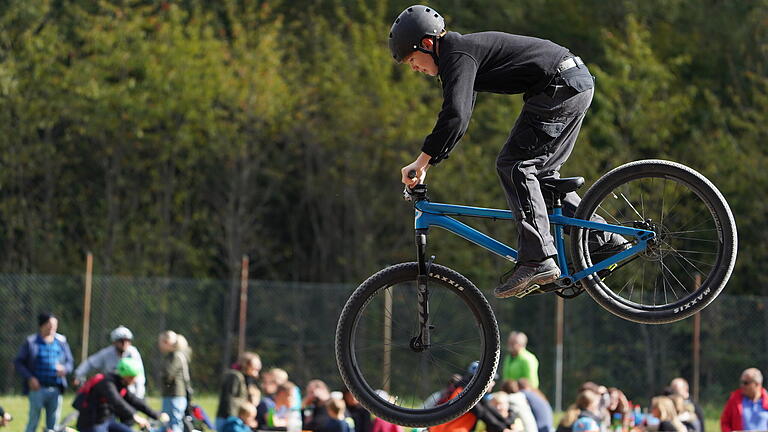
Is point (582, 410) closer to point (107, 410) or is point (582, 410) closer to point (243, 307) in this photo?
point (107, 410)

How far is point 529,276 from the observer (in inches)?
228

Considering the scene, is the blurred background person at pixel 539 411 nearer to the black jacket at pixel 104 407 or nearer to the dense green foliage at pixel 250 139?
the black jacket at pixel 104 407

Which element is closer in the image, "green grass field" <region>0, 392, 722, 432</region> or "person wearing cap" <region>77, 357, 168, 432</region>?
"person wearing cap" <region>77, 357, 168, 432</region>

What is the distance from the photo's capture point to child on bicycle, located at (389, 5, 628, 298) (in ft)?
18.9

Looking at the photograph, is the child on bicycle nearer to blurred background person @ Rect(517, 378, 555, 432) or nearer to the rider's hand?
blurred background person @ Rect(517, 378, 555, 432)

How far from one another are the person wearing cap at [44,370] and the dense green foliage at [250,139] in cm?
935

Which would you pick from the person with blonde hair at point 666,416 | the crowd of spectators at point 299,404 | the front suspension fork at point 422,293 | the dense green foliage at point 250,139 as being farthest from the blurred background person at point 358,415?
the dense green foliage at point 250,139

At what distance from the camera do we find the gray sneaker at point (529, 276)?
5.80 metres

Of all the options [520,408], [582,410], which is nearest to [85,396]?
[520,408]

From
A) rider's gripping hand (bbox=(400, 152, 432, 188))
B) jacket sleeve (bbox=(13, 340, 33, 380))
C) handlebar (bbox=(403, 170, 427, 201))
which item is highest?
rider's gripping hand (bbox=(400, 152, 432, 188))

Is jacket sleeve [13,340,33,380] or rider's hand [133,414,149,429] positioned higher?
jacket sleeve [13,340,33,380]

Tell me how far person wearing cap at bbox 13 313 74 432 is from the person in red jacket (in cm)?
712

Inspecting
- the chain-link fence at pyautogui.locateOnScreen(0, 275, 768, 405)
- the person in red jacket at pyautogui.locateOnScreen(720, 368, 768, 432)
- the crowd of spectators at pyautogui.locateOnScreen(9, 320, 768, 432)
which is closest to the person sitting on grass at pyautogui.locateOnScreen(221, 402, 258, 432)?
the crowd of spectators at pyautogui.locateOnScreen(9, 320, 768, 432)

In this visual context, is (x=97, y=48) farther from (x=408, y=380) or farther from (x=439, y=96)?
(x=408, y=380)
